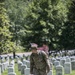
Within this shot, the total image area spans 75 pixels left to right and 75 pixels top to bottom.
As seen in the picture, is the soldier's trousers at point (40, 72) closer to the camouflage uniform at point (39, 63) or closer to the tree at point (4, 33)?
the camouflage uniform at point (39, 63)

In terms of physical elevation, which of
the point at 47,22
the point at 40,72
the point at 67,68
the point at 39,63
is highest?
the point at 47,22

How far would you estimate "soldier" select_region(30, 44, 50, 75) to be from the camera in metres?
13.1

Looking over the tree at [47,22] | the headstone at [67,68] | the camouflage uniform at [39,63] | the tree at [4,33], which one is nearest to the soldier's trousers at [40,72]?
the camouflage uniform at [39,63]

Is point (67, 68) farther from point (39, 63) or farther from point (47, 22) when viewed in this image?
point (47, 22)

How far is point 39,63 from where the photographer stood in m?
13.3

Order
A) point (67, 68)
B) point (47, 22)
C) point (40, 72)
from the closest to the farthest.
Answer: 1. point (40, 72)
2. point (67, 68)
3. point (47, 22)

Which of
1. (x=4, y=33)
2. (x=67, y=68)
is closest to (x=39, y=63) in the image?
(x=67, y=68)

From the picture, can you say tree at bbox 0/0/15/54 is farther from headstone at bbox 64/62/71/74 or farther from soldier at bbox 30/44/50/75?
soldier at bbox 30/44/50/75

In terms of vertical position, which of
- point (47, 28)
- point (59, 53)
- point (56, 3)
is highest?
point (56, 3)

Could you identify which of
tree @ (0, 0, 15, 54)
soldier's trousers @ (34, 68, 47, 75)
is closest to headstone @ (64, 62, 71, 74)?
soldier's trousers @ (34, 68, 47, 75)

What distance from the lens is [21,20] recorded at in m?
64.6

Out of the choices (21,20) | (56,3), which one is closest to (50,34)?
(56,3)

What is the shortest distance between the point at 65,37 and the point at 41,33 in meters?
4.26

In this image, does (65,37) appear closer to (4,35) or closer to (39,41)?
(39,41)
